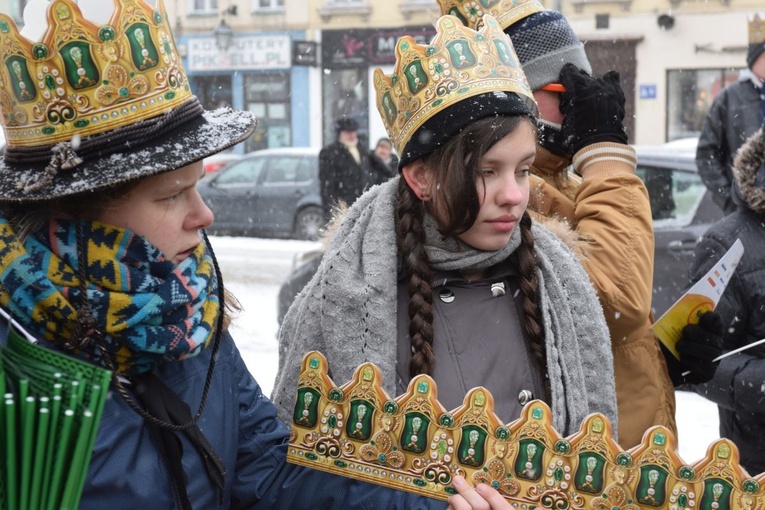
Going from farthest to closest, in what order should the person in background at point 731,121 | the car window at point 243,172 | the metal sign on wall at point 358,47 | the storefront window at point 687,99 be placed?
1. the metal sign on wall at point 358,47
2. the storefront window at point 687,99
3. the car window at point 243,172
4. the person in background at point 731,121

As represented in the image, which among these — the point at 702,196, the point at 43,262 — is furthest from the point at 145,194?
the point at 702,196

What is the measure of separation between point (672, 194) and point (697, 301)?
16.6 feet

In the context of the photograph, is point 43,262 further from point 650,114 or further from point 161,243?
point 650,114

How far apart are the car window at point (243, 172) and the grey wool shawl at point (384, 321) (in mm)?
13268

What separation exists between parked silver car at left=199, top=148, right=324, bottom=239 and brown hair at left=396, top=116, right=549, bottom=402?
12.5 meters

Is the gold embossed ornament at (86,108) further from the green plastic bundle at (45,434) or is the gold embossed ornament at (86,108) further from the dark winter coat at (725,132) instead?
the dark winter coat at (725,132)

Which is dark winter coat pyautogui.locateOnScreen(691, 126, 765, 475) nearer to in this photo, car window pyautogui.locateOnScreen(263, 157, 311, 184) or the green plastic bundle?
the green plastic bundle

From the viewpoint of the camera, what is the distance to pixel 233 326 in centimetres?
216

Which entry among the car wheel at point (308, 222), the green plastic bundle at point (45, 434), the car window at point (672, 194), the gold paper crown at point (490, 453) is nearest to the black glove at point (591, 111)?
the gold paper crown at point (490, 453)

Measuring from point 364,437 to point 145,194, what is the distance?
60 cm

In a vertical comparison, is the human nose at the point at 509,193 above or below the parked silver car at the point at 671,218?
above

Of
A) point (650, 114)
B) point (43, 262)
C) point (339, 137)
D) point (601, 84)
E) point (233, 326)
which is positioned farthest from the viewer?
point (650, 114)

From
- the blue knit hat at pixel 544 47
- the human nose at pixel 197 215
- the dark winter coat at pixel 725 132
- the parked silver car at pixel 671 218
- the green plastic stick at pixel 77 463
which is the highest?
the blue knit hat at pixel 544 47

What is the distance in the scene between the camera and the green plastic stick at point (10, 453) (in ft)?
4.31
